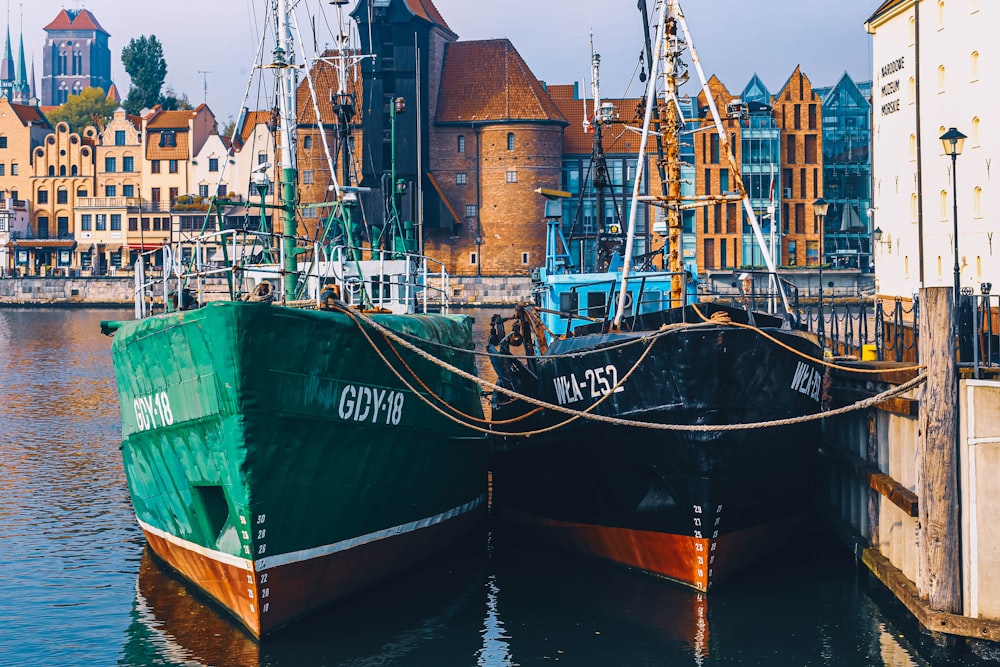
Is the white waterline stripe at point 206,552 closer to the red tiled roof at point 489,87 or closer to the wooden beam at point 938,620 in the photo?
the wooden beam at point 938,620

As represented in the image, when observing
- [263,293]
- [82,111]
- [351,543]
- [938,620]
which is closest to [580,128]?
[82,111]

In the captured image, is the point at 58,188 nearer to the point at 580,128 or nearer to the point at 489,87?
the point at 489,87

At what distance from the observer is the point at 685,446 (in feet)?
51.7

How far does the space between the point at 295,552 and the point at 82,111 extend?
142 m

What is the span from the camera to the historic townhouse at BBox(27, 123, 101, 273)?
111 metres

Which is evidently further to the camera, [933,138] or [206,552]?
[933,138]

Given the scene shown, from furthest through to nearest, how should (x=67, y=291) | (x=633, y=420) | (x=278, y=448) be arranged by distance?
(x=67, y=291)
(x=633, y=420)
(x=278, y=448)

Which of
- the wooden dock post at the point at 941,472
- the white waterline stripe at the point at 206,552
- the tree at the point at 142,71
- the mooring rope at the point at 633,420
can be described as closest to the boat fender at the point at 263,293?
the mooring rope at the point at 633,420

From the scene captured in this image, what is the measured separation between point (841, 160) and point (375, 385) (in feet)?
275

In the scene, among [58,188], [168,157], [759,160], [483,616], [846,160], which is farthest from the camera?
[58,188]

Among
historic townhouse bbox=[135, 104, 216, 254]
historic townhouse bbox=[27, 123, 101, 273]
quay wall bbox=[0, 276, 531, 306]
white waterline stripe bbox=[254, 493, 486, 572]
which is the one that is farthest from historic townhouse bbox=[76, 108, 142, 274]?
white waterline stripe bbox=[254, 493, 486, 572]

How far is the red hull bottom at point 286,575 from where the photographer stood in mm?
14328

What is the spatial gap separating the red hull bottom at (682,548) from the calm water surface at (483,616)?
8.4 inches

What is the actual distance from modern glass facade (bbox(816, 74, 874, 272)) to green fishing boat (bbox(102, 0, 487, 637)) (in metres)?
79.6
